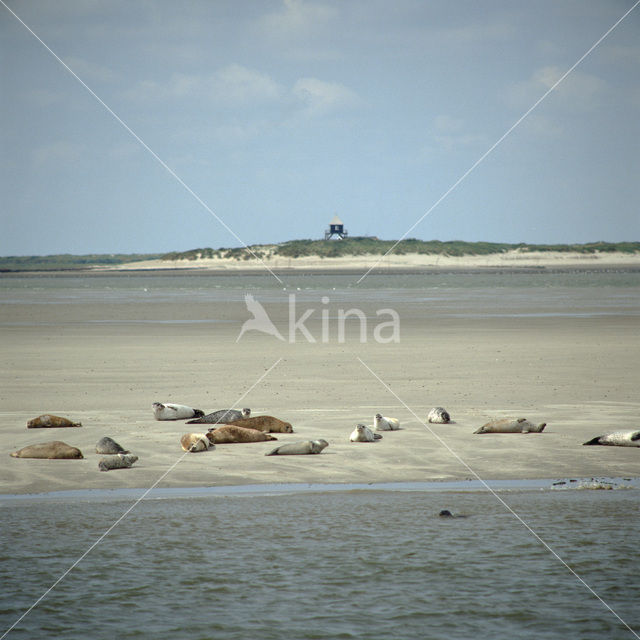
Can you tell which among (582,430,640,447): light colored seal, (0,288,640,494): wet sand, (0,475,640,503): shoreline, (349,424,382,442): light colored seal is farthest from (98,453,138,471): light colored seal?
(582,430,640,447): light colored seal

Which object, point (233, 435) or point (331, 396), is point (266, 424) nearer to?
point (233, 435)

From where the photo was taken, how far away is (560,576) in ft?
20.1

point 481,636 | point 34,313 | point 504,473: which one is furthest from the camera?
point 34,313

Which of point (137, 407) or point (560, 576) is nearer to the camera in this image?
point (560, 576)

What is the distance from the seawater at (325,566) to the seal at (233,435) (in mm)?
2445

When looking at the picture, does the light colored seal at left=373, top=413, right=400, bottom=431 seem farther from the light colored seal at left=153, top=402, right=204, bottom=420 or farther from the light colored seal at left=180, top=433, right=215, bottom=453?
the light colored seal at left=153, top=402, right=204, bottom=420

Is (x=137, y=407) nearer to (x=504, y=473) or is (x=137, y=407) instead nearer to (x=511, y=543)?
(x=504, y=473)

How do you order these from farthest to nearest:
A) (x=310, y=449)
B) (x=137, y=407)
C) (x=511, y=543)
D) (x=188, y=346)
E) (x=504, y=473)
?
1. (x=188, y=346)
2. (x=137, y=407)
3. (x=310, y=449)
4. (x=504, y=473)
5. (x=511, y=543)

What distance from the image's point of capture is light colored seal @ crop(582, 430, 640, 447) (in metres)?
10.3

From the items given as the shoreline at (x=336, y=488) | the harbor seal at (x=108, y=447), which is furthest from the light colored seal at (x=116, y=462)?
the shoreline at (x=336, y=488)

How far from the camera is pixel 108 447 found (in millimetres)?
9914

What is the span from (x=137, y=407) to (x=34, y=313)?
2585 centimetres

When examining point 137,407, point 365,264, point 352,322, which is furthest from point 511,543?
point 365,264

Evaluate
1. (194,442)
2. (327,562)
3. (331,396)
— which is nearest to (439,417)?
(331,396)
